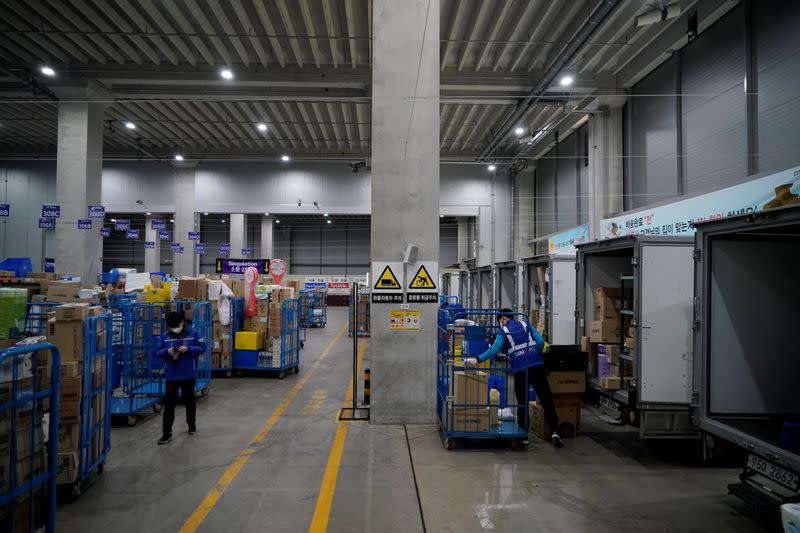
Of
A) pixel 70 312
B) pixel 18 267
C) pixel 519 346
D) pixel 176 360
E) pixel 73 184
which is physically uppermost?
pixel 73 184

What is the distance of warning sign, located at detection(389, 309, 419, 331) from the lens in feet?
23.6

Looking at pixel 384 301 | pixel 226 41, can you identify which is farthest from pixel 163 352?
pixel 226 41

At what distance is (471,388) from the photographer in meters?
6.16

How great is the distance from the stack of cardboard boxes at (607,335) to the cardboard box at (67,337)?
272 inches

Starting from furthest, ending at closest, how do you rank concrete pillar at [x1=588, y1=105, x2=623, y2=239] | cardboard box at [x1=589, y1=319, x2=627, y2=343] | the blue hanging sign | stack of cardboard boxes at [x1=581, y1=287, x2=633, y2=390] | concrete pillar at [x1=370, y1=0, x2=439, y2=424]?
concrete pillar at [x1=588, y1=105, x2=623, y2=239]
the blue hanging sign
cardboard box at [x1=589, y1=319, x2=627, y2=343]
concrete pillar at [x1=370, y1=0, x2=439, y2=424]
stack of cardboard boxes at [x1=581, y1=287, x2=633, y2=390]

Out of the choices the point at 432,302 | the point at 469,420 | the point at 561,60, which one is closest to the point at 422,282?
the point at 432,302

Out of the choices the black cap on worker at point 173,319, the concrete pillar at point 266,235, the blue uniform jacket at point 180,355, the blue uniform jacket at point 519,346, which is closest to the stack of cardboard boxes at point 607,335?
the blue uniform jacket at point 519,346

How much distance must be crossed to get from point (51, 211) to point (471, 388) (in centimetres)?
1545

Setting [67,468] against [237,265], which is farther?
[237,265]

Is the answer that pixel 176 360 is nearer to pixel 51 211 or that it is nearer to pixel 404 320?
pixel 404 320

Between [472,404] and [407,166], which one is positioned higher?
[407,166]

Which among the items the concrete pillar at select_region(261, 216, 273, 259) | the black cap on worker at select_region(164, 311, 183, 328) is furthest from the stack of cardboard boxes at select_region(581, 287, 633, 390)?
the concrete pillar at select_region(261, 216, 273, 259)

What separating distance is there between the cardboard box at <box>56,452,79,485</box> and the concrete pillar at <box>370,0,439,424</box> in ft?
13.0

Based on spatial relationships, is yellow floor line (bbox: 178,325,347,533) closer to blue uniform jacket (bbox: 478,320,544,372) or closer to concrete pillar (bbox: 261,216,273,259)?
blue uniform jacket (bbox: 478,320,544,372)
